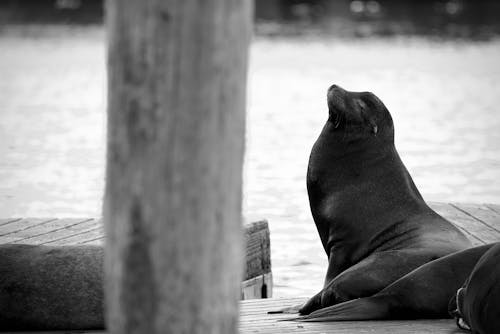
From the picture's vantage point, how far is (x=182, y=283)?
8.71ft

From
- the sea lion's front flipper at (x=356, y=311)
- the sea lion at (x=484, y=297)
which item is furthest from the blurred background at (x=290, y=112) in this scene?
the sea lion at (x=484, y=297)

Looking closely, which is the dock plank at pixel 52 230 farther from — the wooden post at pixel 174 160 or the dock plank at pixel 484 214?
the wooden post at pixel 174 160

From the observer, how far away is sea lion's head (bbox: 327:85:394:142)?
5922mm

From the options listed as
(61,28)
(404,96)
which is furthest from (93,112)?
(61,28)

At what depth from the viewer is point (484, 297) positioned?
168 inches

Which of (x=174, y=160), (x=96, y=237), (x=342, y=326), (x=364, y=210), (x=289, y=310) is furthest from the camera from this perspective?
(x=96, y=237)

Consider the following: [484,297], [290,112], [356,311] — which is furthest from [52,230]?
[290,112]

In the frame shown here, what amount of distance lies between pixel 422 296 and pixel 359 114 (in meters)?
1.36

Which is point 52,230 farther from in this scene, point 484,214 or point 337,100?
point 484,214

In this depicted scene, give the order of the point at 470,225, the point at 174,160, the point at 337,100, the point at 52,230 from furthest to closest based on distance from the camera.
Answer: the point at 470,225 → the point at 52,230 → the point at 337,100 → the point at 174,160

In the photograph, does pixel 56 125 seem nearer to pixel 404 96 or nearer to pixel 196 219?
pixel 404 96

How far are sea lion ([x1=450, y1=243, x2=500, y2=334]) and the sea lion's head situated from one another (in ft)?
5.32

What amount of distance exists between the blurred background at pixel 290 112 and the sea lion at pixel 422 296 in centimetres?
210

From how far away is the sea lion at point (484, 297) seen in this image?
4.20m
